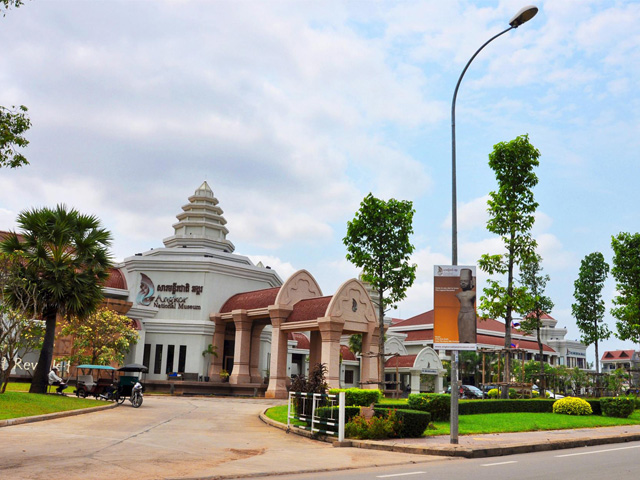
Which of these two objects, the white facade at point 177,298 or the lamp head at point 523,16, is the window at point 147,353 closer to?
the white facade at point 177,298

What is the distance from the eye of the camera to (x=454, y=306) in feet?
52.9

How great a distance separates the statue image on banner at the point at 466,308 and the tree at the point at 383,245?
2049 cm

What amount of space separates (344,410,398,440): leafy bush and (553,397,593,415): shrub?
47.0ft

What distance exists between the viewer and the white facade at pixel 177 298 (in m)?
44.9

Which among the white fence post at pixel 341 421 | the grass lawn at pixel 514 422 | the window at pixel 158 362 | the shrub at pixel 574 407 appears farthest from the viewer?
the window at pixel 158 362

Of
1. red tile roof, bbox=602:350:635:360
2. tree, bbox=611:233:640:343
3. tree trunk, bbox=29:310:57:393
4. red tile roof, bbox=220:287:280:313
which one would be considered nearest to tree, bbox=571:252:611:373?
tree, bbox=611:233:640:343

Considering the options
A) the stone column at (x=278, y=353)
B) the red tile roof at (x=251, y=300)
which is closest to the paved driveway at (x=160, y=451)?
the stone column at (x=278, y=353)

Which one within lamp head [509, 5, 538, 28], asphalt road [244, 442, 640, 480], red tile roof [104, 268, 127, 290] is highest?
lamp head [509, 5, 538, 28]

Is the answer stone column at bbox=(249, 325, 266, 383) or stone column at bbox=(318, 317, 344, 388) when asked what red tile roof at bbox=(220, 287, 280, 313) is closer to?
stone column at bbox=(249, 325, 266, 383)

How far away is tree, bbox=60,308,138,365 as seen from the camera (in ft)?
117

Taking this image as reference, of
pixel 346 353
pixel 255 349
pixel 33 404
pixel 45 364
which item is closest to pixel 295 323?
pixel 255 349

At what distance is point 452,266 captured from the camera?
53.4 ft

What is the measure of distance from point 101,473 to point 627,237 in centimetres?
3827

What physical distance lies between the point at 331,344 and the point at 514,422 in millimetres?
15872
